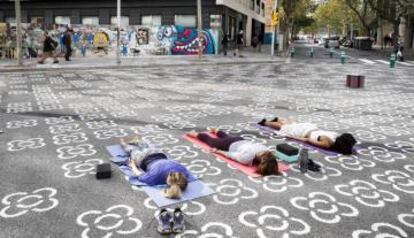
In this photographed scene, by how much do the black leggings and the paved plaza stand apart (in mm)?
319

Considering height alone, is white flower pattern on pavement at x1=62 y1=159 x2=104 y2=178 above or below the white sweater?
below

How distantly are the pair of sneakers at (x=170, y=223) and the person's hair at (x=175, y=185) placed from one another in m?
0.70

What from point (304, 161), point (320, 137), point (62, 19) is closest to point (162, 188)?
point (304, 161)

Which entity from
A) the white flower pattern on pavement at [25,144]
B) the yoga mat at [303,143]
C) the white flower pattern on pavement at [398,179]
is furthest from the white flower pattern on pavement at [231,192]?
the white flower pattern on pavement at [25,144]

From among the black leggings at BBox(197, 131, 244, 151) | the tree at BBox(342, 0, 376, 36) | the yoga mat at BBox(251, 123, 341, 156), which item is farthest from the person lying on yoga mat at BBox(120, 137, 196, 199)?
the tree at BBox(342, 0, 376, 36)

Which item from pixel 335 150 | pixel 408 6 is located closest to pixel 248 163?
pixel 335 150

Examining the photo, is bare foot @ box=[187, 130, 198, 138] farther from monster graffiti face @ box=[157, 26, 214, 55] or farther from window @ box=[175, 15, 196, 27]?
window @ box=[175, 15, 196, 27]

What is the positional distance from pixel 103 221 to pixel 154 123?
495 cm

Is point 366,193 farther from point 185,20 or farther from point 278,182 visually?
point 185,20

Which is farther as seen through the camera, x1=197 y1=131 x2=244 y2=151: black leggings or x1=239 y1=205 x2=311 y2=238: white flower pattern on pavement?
x1=197 y1=131 x2=244 y2=151: black leggings

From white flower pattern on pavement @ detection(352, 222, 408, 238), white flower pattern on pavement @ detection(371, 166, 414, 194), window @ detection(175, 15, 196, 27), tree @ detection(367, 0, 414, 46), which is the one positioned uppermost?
tree @ detection(367, 0, 414, 46)

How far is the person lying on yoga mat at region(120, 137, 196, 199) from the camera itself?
5.18m

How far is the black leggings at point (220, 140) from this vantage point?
7.05 m

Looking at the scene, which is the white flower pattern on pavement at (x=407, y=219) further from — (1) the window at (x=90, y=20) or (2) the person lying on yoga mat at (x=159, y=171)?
(1) the window at (x=90, y=20)
